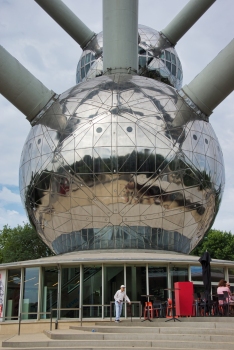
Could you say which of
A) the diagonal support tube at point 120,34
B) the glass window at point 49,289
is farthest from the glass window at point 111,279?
the diagonal support tube at point 120,34

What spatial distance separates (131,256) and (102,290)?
5.02ft

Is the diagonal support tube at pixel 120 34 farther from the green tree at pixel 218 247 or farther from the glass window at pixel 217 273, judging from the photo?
the green tree at pixel 218 247

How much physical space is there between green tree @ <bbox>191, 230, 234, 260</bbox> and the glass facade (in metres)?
25.2

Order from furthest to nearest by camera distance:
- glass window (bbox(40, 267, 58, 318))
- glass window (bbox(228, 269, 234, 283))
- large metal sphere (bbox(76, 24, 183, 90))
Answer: large metal sphere (bbox(76, 24, 183, 90)) → glass window (bbox(228, 269, 234, 283)) → glass window (bbox(40, 267, 58, 318))

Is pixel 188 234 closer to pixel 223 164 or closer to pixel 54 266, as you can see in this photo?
pixel 223 164

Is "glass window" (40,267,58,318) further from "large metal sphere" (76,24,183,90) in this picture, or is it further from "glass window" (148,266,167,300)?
"large metal sphere" (76,24,183,90)

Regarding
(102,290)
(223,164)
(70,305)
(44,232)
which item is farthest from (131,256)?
(223,164)

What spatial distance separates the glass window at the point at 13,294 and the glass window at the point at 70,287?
1.82 m

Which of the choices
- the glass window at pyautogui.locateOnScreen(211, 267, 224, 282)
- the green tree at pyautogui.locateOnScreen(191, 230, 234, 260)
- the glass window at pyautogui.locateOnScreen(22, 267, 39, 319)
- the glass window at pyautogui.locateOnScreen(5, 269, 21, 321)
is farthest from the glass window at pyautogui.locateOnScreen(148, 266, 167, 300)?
the green tree at pyautogui.locateOnScreen(191, 230, 234, 260)

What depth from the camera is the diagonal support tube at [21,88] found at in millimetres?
18953

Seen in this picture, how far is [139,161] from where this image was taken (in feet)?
57.3

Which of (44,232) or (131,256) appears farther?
(44,232)

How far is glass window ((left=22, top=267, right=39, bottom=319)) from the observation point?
1712cm

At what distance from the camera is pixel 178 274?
1720cm
